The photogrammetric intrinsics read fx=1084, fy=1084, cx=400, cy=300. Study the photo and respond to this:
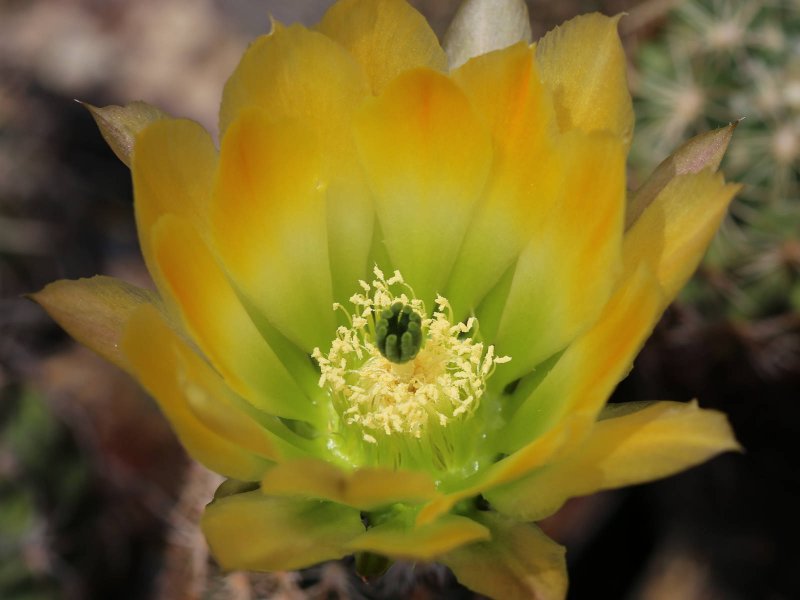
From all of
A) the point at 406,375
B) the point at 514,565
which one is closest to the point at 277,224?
the point at 406,375

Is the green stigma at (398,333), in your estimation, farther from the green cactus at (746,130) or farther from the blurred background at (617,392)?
the green cactus at (746,130)

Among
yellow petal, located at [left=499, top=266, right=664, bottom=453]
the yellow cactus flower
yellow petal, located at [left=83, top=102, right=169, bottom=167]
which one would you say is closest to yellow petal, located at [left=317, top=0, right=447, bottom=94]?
the yellow cactus flower

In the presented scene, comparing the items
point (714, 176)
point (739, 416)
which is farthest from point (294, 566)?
point (739, 416)

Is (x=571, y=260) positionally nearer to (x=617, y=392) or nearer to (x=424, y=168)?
(x=424, y=168)

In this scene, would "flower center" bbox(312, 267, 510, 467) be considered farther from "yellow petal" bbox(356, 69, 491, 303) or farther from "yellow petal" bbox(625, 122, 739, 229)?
"yellow petal" bbox(625, 122, 739, 229)

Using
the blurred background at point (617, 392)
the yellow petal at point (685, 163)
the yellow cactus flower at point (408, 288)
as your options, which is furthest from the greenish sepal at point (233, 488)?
the yellow petal at point (685, 163)

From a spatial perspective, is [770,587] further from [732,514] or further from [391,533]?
[391,533]
